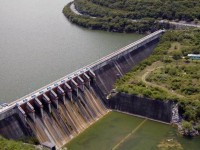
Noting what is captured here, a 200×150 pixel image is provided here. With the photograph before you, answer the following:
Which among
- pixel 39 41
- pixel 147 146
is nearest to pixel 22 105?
pixel 147 146

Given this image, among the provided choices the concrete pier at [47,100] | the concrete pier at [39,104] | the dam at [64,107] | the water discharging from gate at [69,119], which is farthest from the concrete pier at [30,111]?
the concrete pier at [47,100]

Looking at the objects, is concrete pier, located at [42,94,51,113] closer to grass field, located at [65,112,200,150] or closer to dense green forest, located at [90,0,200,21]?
grass field, located at [65,112,200,150]

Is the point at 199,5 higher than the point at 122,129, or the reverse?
the point at 199,5

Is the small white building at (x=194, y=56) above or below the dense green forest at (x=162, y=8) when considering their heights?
below

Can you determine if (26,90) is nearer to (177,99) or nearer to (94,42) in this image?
(177,99)

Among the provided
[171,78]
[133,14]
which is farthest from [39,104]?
[133,14]

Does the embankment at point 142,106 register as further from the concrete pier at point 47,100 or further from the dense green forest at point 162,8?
the dense green forest at point 162,8
